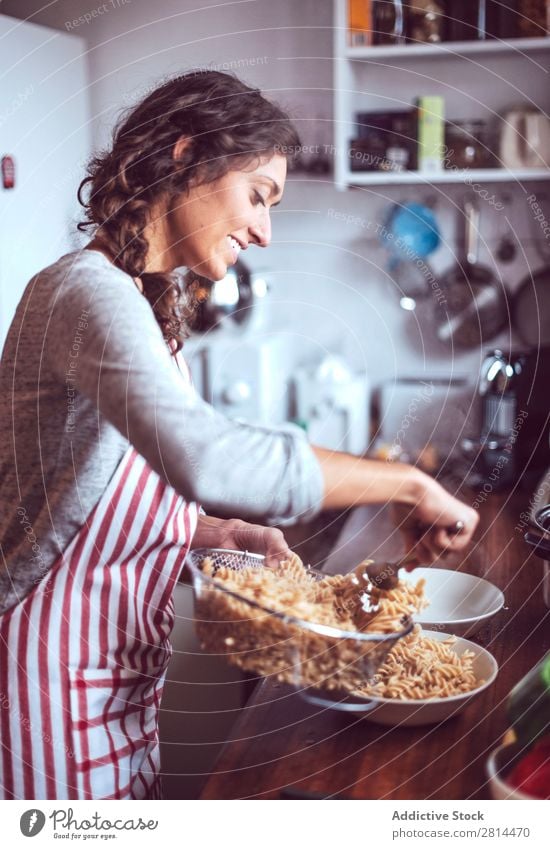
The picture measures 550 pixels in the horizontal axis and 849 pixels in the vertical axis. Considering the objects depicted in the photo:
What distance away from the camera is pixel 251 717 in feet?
2.01

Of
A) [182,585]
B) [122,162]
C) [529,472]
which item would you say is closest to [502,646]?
[182,585]

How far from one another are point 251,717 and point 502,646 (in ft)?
0.80

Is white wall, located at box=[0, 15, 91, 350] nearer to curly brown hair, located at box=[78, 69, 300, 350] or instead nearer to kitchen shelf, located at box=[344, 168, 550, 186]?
curly brown hair, located at box=[78, 69, 300, 350]

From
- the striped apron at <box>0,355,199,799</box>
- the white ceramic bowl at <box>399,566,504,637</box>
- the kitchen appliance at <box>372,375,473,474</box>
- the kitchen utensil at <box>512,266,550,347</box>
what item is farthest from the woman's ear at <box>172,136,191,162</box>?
the kitchen utensil at <box>512,266,550,347</box>

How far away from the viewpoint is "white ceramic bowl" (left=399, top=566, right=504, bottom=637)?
0.73 meters

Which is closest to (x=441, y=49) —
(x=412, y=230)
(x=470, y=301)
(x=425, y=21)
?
(x=425, y=21)

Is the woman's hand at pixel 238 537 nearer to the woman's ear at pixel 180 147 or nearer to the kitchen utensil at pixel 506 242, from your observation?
the woman's ear at pixel 180 147

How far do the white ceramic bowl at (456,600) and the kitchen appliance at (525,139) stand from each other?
2.45 ft

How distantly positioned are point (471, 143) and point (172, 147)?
0.76m

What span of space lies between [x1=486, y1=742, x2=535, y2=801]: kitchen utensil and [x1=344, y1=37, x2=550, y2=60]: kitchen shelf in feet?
2.79

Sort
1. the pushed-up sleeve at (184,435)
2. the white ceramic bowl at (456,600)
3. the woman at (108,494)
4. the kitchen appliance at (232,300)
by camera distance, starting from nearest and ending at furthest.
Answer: the pushed-up sleeve at (184,435)
the woman at (108,494)
the white ceramic bowl at (456,600)
the kitchen appliance at (232,300)

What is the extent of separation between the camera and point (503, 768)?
51 centimetres

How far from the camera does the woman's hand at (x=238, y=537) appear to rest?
0.72 meters

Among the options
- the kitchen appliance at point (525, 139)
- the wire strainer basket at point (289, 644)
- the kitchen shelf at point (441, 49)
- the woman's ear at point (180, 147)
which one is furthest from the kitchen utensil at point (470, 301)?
the wire strainer basket at point (289, 644)
